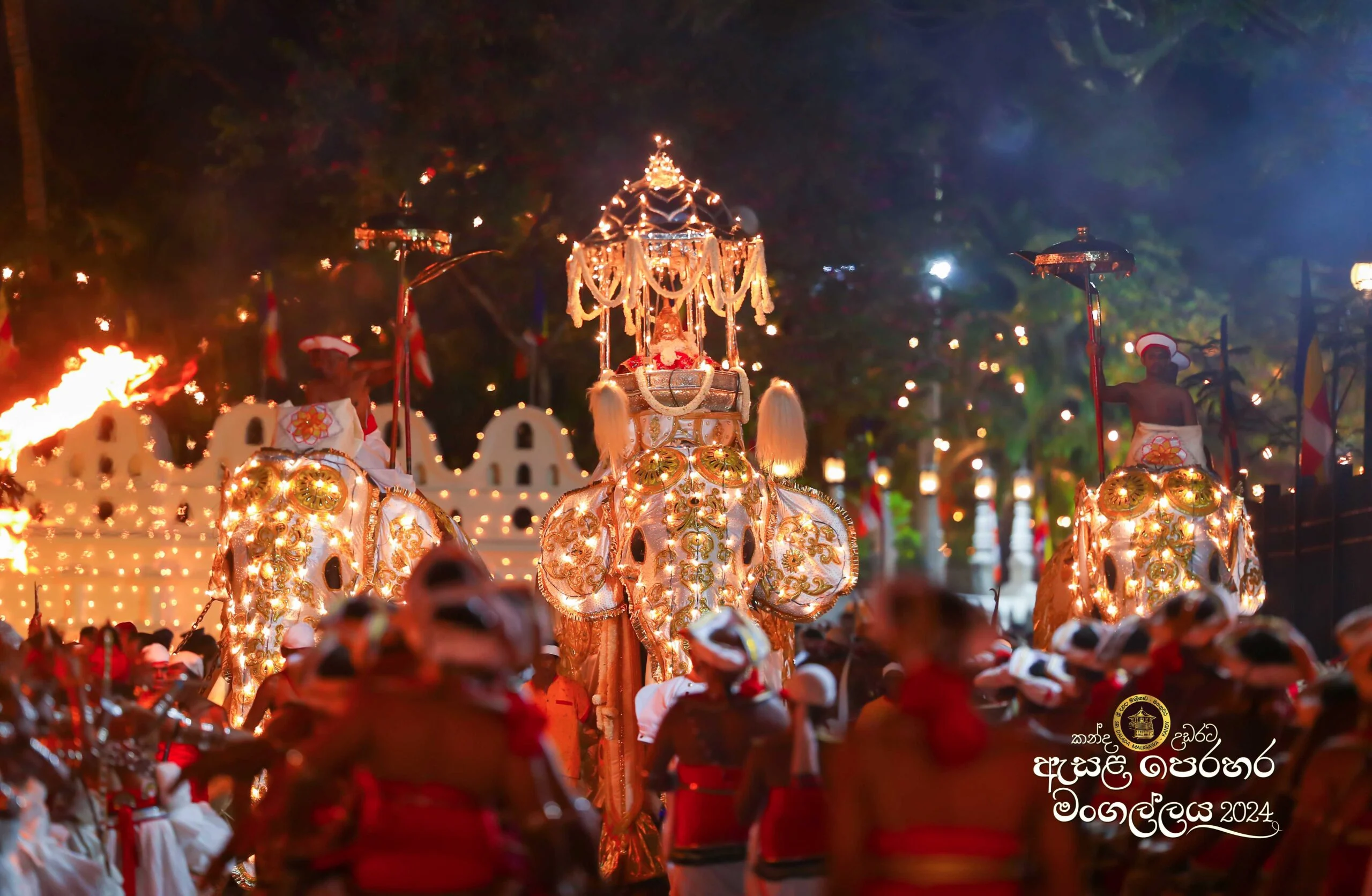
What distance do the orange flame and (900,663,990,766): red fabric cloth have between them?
482 inches

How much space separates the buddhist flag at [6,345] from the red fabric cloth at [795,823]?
12.2 meters

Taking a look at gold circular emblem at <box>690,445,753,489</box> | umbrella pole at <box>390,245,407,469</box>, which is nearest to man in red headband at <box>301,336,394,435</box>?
umbrella pole at <box>390,245,407,469</box>

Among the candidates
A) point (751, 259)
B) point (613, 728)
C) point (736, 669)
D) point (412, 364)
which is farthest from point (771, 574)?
point (412, 364)

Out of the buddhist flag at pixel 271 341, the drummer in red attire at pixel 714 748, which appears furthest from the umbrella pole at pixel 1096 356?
the buddhist flag at pixel 271 341

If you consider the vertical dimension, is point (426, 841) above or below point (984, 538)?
below

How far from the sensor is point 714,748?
7.46 meters

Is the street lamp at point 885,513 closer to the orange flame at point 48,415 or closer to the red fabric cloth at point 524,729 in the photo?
the red fabric cloth at point 524,729

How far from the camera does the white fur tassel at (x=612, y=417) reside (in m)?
11.7

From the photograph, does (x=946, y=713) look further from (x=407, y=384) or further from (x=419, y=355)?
(x=419, y=355)

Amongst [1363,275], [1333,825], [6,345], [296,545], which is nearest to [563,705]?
[296,545]

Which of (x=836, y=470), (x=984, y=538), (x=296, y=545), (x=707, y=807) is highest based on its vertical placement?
(x=984, y=538)

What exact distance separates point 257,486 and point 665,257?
9.90ft

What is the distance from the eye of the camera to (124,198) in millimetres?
18812

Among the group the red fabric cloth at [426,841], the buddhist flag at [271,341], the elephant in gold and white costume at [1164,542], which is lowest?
the red fabric cloth at [426,841]
